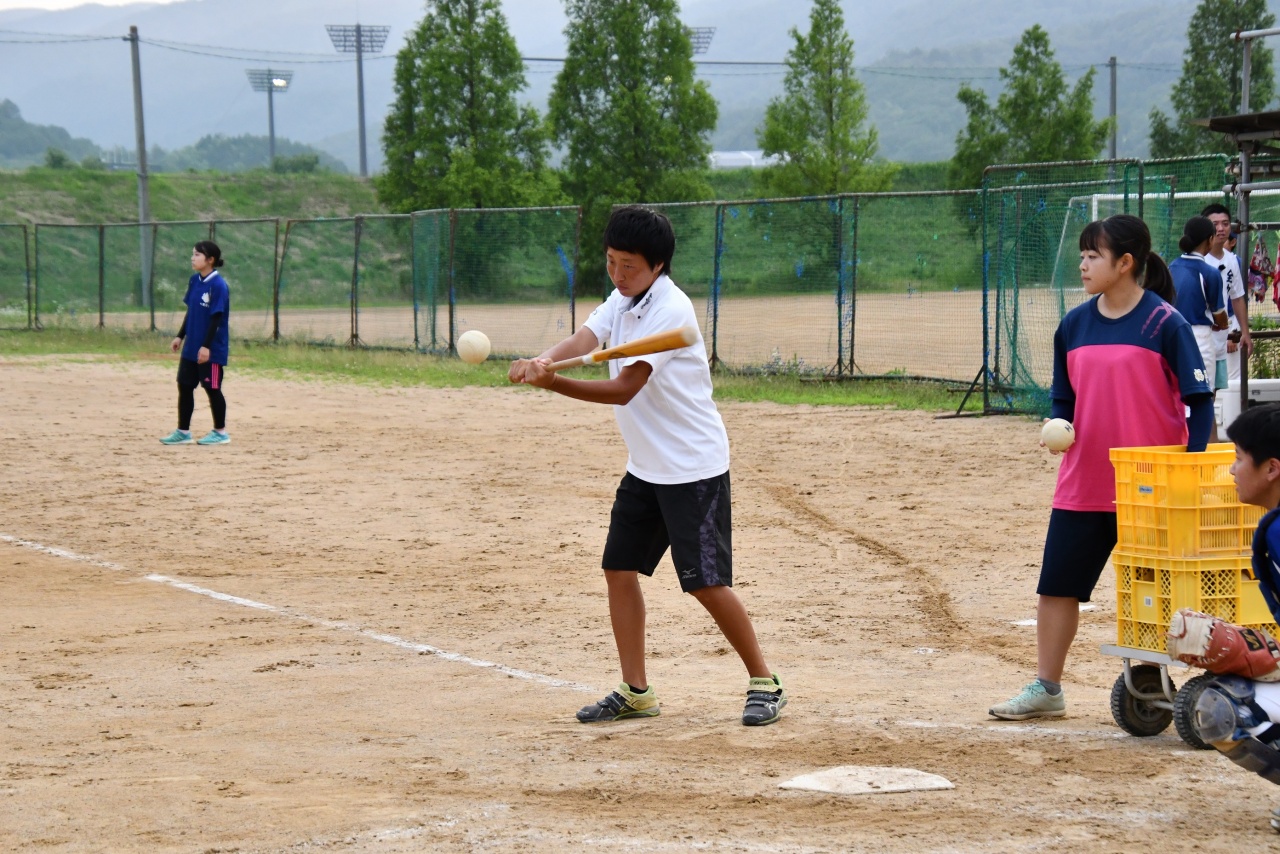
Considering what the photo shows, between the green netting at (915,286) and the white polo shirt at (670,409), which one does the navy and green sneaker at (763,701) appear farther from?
the green netting at (915,286)

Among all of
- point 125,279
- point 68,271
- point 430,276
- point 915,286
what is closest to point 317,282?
point 125,279

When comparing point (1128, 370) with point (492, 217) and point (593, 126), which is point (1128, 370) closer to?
point (492, 217)

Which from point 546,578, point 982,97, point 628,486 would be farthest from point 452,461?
point 982,97

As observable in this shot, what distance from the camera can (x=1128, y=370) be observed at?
16.6 ft

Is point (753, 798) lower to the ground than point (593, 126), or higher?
lower

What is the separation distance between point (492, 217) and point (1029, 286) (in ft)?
40.6

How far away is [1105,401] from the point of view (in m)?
5.11

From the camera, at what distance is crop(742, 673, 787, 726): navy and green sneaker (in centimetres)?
517

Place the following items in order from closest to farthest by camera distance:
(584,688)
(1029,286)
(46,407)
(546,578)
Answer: (584,688)
(546,578)
(1029,286)
(46,407)

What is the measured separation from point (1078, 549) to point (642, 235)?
1.97 meters

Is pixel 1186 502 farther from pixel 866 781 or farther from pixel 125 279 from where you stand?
pixel 125 279

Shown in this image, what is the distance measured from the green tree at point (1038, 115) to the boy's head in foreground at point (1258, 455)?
3423 cm

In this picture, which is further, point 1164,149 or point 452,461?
point 1164,149

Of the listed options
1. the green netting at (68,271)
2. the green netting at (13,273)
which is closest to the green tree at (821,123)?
the green netting at (68,271)
